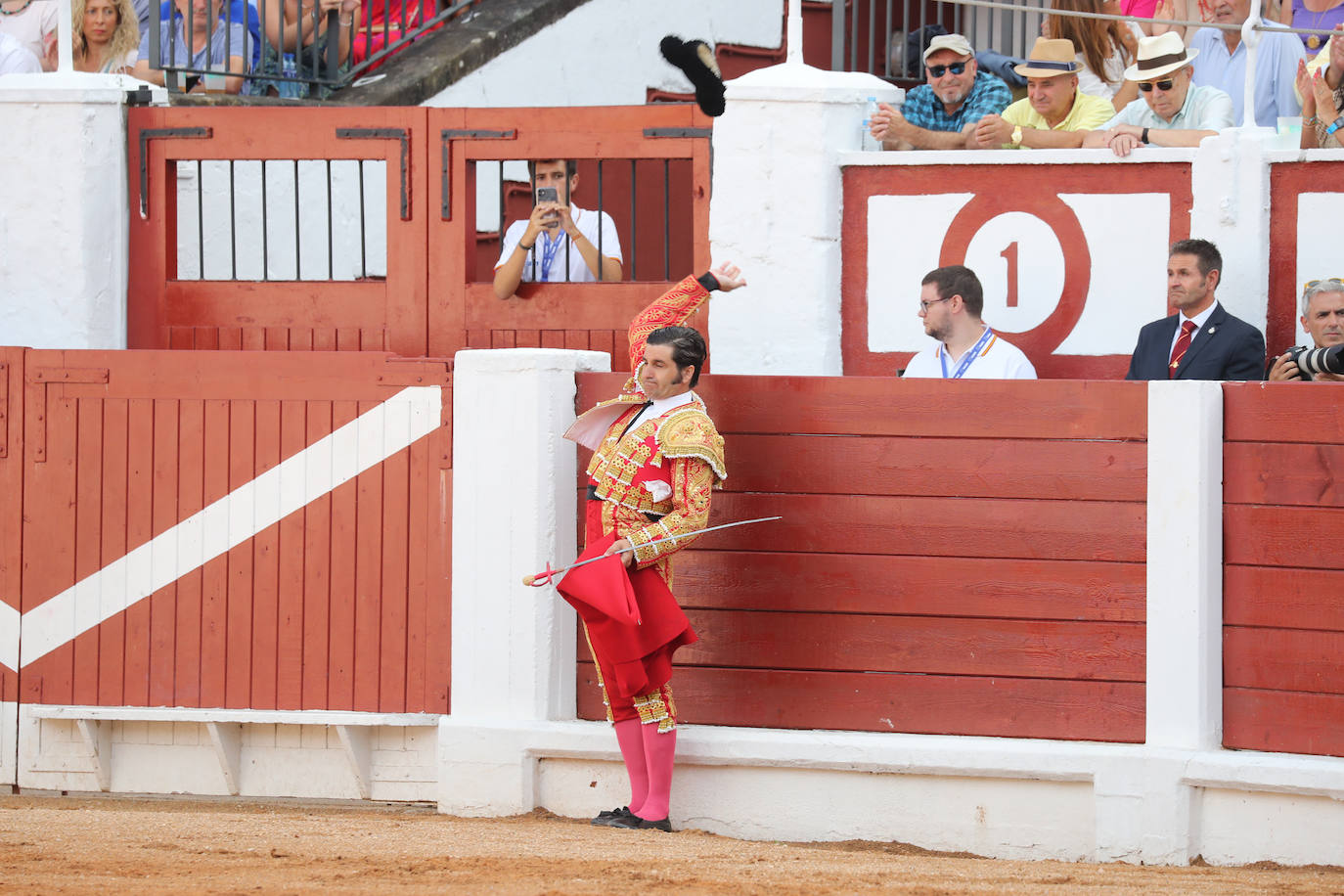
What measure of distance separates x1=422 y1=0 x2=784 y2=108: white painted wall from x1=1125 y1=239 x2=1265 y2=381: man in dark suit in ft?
12.0

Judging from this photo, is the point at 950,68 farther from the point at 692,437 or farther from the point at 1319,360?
the point at 692,437

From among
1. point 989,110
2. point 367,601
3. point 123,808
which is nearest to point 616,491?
point 367,601

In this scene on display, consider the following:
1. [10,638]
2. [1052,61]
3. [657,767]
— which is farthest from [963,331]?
[10,638]

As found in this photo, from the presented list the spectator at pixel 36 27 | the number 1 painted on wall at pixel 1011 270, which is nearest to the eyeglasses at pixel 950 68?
the number 1 painted on wall at pixel 1011 270

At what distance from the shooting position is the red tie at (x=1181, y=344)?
→ 544cm

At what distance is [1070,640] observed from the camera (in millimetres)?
4980

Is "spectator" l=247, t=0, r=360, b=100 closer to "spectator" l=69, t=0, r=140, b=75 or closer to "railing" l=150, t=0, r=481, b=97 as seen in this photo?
"railing" l=150, t=0, r=481, b=97

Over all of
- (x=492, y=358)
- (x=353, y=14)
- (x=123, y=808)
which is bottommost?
(x=123, y=808)

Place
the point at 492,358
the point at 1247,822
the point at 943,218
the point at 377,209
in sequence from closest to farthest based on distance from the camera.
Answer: the point at 1247,822 < the point at 492,358 < the point at 943,218 < the point at 377,209

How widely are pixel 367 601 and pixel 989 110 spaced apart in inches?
112

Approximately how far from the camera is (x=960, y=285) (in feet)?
18.3

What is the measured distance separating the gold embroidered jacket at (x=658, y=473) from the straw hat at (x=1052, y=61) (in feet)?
7.37

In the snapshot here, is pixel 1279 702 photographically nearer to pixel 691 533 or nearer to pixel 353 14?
pixel 691 533

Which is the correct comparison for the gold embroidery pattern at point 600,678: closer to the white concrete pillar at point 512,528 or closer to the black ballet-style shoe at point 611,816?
the white concrete pillar at point 512,528
